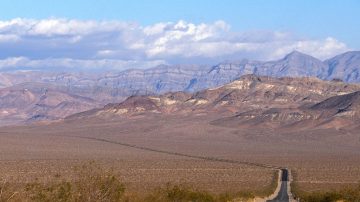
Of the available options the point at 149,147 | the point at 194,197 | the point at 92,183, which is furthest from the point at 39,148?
the point at 92,183

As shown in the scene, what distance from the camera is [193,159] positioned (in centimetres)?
10519

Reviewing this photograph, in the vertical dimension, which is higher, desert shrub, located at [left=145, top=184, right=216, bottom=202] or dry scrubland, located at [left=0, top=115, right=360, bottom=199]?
desert shrub, located at [left=145, top=184, right=216, bottom=202]

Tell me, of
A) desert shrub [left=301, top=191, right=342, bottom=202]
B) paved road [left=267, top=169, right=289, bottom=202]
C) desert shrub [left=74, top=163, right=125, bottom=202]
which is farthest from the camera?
paved road [left=267, top=169, right=289, bottom=202]

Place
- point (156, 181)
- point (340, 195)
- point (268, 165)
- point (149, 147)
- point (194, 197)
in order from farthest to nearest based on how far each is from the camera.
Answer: point (149, 147) < point (268, 165) < point (156, 181) < point (340, 195) < point (194, 197)

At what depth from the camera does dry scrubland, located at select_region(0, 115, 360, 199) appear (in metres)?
63.7

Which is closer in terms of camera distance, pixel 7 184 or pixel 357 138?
pixel 7 184

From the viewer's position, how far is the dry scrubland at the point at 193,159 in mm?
63716

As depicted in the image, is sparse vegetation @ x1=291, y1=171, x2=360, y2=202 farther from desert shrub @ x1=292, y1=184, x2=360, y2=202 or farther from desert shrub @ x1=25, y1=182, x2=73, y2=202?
desert shrub @ x1=25, y1=182, x2=73, y2=202

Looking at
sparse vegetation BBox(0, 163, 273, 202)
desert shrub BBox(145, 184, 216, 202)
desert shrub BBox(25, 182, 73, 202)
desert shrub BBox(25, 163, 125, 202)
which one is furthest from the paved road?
desert shrub BBox(25, 182, 73, 202)

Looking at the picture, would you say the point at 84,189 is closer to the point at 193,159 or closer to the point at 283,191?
the point at 283,191

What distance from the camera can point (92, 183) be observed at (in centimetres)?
2619

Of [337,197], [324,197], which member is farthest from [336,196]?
[324,197]

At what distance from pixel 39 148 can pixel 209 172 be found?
5153cm

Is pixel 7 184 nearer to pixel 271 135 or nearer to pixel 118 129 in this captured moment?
pixel 271 135
